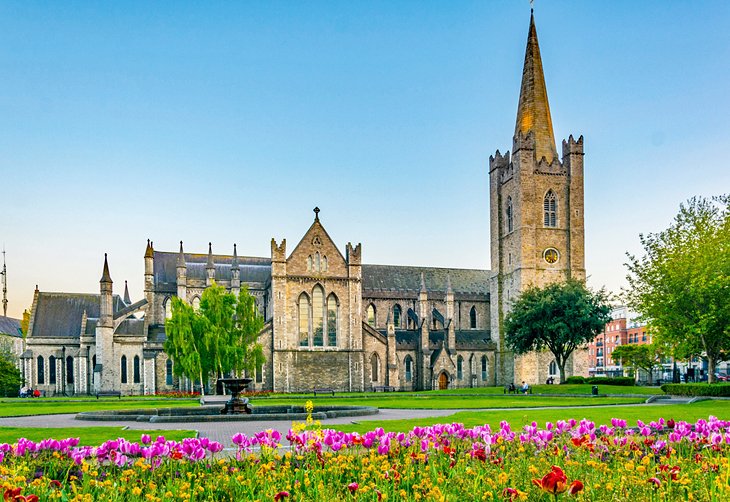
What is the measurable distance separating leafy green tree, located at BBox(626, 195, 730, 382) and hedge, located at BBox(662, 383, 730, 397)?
3955mm

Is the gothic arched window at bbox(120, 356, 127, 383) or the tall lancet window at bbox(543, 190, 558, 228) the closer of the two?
the gothic arched window at bbox(120, 356, 127, 383)

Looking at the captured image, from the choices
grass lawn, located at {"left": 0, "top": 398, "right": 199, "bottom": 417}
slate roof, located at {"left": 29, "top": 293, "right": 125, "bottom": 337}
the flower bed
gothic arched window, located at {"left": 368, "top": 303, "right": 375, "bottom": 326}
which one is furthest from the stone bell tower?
the flower bed

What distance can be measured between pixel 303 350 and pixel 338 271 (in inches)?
329

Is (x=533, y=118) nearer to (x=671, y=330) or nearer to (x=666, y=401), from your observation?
(x=671, y=330)

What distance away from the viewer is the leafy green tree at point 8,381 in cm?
7531

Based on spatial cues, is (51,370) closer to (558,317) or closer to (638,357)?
(558,317)

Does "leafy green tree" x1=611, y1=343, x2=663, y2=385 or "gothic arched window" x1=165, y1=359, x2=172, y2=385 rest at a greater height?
"gothic arched window" x1=165, y1=359, x2=172, y2=385

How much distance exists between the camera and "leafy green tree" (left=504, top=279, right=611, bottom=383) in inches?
2397

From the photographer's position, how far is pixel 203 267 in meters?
79.8

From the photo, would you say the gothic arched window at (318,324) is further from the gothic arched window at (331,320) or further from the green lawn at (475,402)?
the green lawn at (475,402)

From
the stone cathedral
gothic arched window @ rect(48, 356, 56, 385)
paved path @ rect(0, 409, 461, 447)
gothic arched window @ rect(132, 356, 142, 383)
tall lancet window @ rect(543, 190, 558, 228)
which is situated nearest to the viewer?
paved path @ rect(0, 409, 461, 447)

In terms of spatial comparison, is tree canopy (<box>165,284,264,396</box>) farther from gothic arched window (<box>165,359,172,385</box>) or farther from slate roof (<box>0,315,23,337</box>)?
slate roof (<box>0,315,23,337</box>)

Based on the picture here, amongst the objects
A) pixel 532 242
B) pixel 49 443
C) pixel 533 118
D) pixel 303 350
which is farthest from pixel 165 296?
pixel 49 443

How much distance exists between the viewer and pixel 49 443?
367 inches
